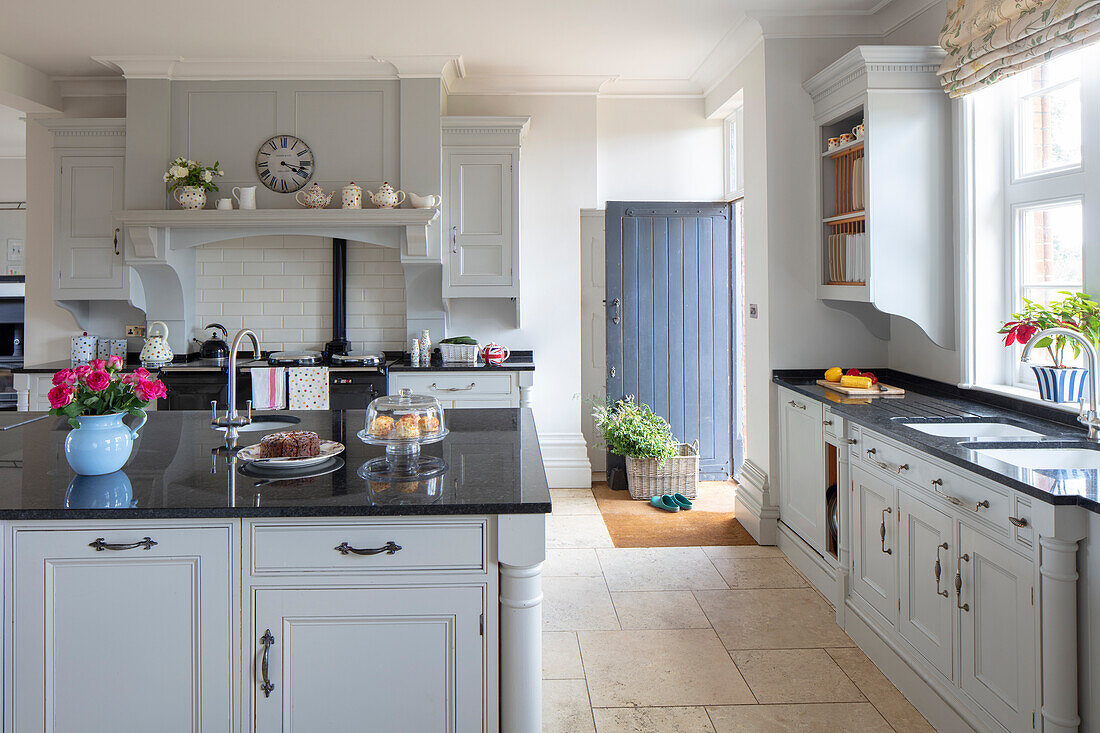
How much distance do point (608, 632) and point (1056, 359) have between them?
2.02 meters

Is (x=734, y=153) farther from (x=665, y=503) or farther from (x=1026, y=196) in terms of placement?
(x=1026, y=196)

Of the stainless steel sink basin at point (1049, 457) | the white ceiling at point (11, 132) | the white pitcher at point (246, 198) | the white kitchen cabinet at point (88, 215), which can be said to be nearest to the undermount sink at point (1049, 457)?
the stainless steel sink basin at point (1049, 457)

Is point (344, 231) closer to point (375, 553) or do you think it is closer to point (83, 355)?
point (83, 355)

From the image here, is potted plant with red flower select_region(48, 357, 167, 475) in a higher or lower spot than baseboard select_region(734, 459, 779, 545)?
higher

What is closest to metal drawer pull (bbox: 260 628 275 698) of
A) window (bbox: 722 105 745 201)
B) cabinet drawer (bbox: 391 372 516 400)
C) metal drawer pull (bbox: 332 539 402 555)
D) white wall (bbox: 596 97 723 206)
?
metal drawer pull (bbox: 332 539 402 555)

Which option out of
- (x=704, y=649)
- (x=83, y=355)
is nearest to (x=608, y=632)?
(x=704, y=649)

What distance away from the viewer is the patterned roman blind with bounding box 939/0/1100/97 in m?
2.64

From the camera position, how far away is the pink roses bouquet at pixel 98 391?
7.13 ft

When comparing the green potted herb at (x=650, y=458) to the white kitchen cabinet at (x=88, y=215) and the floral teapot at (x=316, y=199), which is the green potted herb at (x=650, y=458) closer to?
the floral teapot at (x=316, y=199)

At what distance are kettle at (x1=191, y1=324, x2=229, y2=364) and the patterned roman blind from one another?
4.40m

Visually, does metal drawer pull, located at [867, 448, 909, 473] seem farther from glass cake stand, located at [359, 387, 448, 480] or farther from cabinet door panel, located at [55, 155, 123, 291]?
cabinet door panel, located at [55, 155, 123, 291]

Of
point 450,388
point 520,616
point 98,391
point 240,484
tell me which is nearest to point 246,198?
point 450,388

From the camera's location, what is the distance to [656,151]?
5938mm

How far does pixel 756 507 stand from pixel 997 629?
7.72 ft
